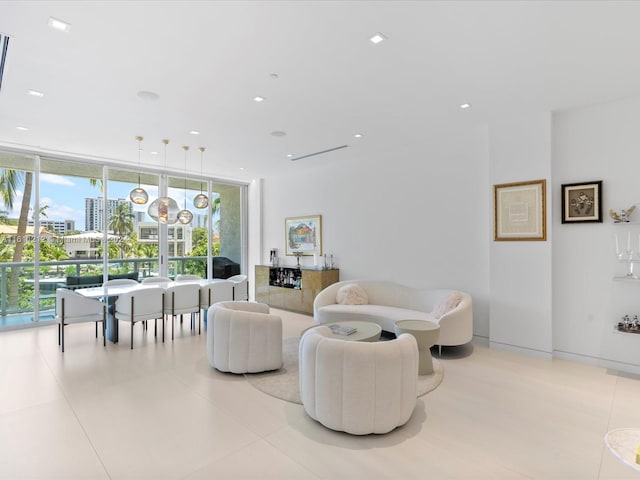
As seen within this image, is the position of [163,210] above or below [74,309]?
above

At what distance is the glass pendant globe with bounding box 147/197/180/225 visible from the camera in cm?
540

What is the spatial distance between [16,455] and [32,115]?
3966 millimetres

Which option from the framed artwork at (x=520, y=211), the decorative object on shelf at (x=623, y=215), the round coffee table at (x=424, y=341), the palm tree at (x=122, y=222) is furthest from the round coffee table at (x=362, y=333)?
the palm tree at (x=122, y=222)

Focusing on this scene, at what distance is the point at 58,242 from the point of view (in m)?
6.33

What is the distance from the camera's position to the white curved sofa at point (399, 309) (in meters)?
4.44

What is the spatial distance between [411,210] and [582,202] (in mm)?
2345

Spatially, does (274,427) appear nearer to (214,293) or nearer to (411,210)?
(214,293)

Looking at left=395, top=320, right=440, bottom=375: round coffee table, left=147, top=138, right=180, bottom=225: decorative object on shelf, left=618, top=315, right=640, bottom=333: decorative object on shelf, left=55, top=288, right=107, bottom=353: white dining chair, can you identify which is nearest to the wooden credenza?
left=147, top=138, right=180, bottom=225: decorative object on shelf

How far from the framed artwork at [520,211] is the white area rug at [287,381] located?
200 cm

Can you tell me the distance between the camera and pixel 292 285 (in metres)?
7.54

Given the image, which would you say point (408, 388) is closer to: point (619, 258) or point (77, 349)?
point (619, 258)

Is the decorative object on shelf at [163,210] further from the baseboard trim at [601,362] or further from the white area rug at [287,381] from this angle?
the baseboard trim at [601,362]

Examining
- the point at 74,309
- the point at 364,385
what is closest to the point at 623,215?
the point at 364,385

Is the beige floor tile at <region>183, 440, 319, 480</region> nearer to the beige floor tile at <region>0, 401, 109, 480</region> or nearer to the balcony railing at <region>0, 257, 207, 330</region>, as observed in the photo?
the beige floor tile at <region>0, 401, 109, 480</region>
